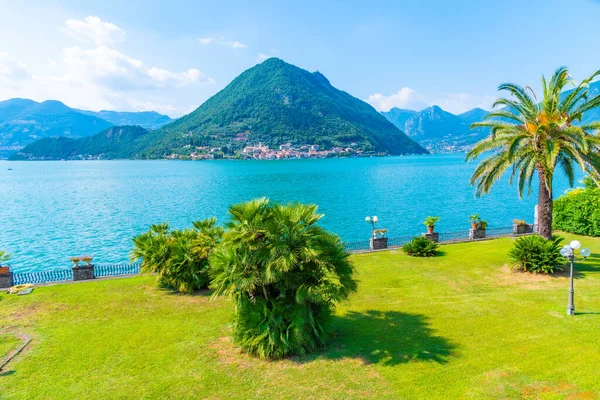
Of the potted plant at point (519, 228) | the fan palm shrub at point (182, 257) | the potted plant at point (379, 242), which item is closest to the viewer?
the fan palm shrub at point (182, 257)

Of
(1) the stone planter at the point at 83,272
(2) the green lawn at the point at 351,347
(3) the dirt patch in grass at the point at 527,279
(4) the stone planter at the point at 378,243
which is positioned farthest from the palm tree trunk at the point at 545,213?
(1) the stone planter at the point at 83,272

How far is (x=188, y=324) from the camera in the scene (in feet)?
43.1

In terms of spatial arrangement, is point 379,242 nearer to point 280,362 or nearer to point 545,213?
point 545,213

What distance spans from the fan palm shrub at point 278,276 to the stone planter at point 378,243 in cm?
1367

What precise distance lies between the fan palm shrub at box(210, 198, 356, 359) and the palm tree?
12.7m

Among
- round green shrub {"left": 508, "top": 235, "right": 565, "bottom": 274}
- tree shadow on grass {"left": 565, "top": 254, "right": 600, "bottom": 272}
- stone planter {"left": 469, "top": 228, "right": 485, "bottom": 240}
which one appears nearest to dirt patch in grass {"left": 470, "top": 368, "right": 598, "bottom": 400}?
round green shrub {"left": 508, "top": 235, "right": 565, "bottom": 274}

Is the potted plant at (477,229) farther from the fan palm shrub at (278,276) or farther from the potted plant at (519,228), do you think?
the fan palm shrub at (278,276)

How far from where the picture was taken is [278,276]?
10359 millimetres

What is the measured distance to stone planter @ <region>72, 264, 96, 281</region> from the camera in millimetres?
19375

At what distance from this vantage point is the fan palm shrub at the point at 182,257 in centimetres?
1648

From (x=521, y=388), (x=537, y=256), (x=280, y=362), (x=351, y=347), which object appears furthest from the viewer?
(x=537, y=256)

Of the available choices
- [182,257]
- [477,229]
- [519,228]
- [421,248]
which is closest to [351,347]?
[182,257]

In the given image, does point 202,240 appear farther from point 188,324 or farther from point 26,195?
point 26,195

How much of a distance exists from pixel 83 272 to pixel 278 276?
47.1 ft
